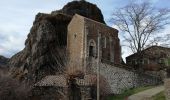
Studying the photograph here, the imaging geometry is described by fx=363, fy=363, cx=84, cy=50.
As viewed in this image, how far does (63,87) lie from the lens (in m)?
38.2

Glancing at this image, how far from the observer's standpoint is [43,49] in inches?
2100

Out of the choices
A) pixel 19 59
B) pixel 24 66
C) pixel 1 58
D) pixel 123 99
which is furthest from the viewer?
pixel 1 58

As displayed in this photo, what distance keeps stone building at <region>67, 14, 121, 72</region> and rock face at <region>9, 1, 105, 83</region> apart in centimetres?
171

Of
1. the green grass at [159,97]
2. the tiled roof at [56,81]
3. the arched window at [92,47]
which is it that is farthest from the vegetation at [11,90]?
the green grass at [159,97]

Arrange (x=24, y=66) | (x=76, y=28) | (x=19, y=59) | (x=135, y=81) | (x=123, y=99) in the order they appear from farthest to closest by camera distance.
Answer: (x=19, y=59), (x=24, y=66), (x=76, y=28), (x=135, y=81), (x=123, y=99)

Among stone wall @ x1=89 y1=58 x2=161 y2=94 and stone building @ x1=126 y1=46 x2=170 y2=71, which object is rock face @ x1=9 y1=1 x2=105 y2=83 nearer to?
stone wall @ x1=89 y1=58 x2=161 y2=94

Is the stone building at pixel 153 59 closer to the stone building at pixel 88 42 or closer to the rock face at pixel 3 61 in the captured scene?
the stone building at pixel 88 42

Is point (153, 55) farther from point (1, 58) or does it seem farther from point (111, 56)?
point (1, 58)

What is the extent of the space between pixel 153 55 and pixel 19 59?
2296cm

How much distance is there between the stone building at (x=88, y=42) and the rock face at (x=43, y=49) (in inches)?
67.2

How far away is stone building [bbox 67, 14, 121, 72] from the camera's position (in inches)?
1957

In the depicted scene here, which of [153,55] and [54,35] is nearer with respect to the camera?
[54,35]

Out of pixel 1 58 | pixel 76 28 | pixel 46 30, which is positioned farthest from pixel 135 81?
pixel 1 58

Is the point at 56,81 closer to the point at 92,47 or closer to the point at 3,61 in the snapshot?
the point at 92,47
